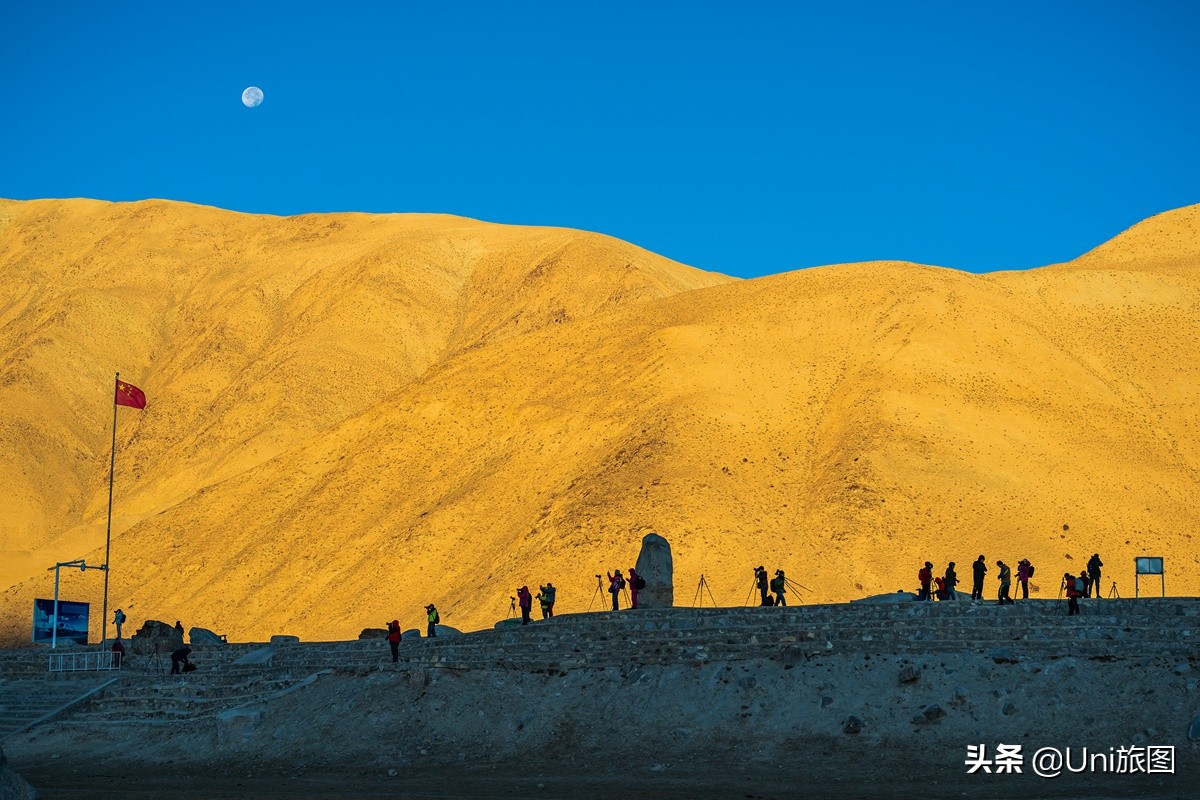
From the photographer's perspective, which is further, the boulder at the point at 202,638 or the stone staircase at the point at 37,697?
the boulder at the point at 202,638

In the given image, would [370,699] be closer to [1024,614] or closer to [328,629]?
[1024,614]

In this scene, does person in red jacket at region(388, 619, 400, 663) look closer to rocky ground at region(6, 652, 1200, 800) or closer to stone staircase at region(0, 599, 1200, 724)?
stone staircase at region(0, 599, 1200, 724)

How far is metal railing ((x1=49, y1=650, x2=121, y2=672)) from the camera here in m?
38.6

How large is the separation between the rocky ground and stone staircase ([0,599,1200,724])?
456mm

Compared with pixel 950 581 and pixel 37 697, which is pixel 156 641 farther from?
pixel 950 581

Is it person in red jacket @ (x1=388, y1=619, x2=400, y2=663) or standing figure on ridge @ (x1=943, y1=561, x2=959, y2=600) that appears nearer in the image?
person in red jacket @ (x1=388, y1=619, x2=400, y2=663)

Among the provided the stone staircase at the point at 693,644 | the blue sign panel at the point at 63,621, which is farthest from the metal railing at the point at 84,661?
the blue sign panel at the point at 63,621

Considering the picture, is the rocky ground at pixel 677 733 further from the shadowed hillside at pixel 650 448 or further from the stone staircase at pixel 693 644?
the shadowed hillside at pixel 650 448

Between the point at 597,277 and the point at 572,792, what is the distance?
76.2 metres

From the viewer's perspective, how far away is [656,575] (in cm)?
3641

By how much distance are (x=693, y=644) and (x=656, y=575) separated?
6.12 m

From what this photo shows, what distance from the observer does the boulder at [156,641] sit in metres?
39.3

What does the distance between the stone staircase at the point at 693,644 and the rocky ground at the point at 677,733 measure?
1.50ft

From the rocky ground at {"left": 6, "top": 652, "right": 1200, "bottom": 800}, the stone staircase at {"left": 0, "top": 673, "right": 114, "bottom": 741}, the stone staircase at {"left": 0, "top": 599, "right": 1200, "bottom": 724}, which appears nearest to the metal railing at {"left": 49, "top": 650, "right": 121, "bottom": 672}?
the stone staircase at {"left": 0, "top": 673, "right": 114, "bottom": 741}
